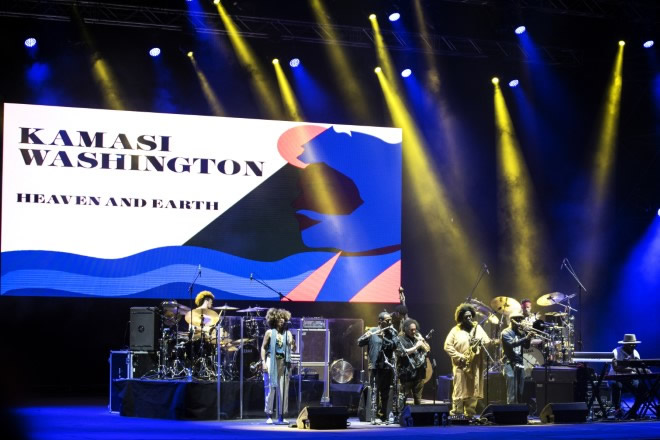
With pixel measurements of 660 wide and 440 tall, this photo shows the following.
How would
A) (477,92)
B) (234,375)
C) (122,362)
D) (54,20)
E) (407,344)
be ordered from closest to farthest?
(407,344), (234,375), (122,362), (54,20), (477,92)

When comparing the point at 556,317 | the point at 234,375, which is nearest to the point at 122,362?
the point at 234,375

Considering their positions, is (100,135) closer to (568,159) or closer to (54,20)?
(54,20)

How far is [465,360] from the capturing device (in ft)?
40.5

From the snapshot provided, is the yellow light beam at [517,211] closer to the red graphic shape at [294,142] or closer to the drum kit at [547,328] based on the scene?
the drum kit at [547,328]

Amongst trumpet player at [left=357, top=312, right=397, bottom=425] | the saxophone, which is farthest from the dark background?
the saxophone

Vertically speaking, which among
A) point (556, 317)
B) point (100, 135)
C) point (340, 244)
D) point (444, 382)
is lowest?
point (444, 382)

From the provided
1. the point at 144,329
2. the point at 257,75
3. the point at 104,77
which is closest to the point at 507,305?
the point at 144,329

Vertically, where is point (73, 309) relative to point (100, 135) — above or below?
below

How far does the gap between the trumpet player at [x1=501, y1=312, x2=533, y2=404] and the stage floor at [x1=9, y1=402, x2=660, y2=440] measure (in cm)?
119

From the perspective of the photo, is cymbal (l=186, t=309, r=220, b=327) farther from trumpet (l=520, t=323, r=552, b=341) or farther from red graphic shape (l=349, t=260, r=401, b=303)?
trumpet (l=520, t=323, r=552, b=341)

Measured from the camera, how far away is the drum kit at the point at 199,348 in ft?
43.1

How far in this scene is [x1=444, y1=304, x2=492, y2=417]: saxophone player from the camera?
1242cm

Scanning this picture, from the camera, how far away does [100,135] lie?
15.5 m

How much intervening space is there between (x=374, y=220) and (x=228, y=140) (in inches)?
129
